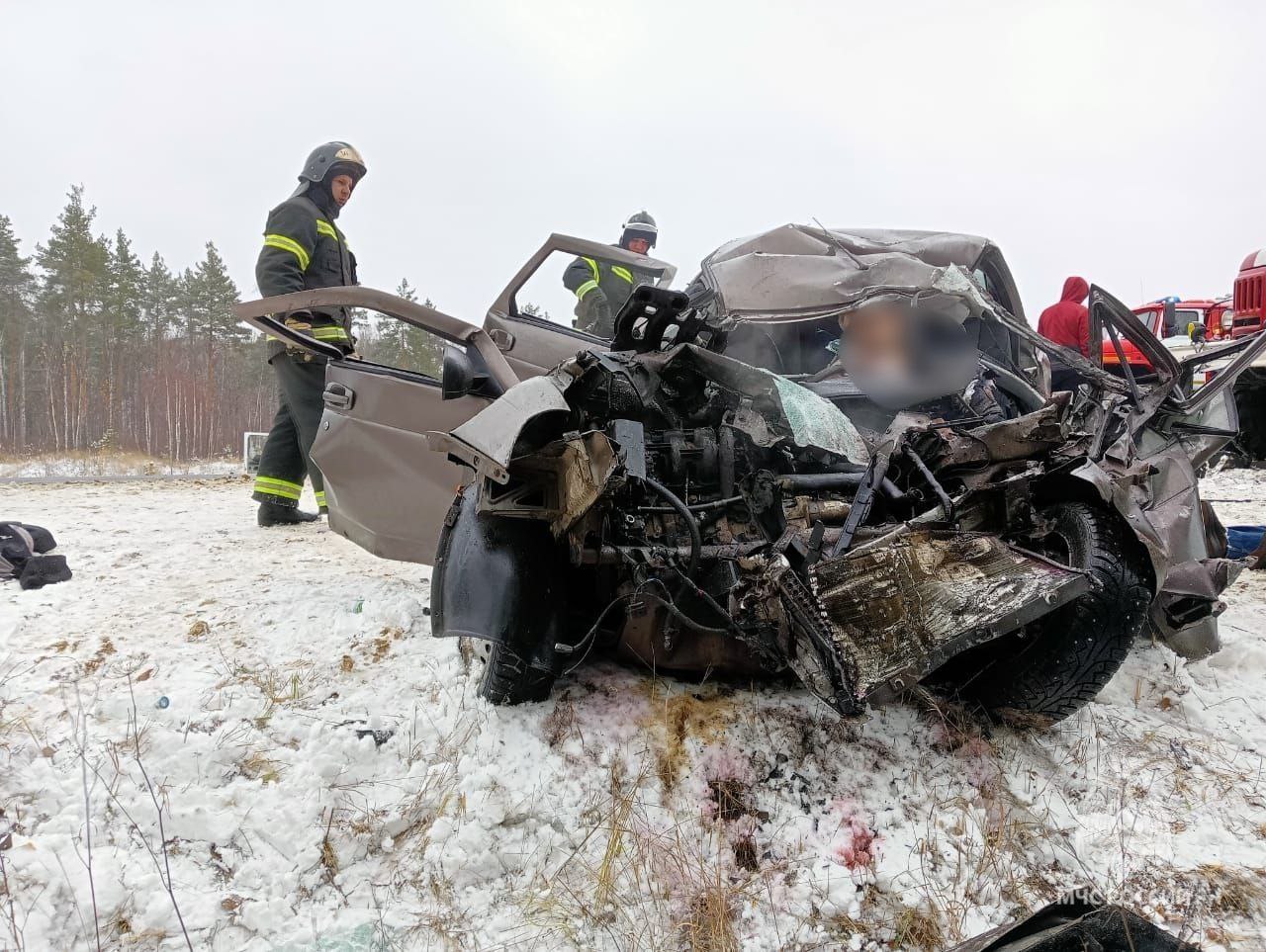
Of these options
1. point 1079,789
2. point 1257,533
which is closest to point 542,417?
point 1079,789

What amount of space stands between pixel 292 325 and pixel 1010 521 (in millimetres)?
3731

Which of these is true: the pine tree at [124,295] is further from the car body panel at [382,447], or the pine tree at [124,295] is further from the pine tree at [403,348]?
the car body panel at [382,447]

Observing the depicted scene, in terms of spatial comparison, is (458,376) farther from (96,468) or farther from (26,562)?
(96,468)

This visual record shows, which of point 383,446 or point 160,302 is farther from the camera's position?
point 160,302

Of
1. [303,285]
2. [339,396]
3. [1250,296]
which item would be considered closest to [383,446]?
[339,396]

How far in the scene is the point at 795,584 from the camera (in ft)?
6.26

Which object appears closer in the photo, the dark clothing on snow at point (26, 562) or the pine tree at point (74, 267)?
the dark clothing on snow at point (26, 562)

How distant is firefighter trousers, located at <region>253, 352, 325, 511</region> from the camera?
436cm

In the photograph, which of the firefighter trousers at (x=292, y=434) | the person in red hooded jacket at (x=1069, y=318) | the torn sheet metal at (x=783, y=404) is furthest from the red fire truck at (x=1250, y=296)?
the firefighter trousers at (x=292, y=434)

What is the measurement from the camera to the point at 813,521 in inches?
92.7

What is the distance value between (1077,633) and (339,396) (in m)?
3.30

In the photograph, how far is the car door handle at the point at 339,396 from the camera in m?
3.47

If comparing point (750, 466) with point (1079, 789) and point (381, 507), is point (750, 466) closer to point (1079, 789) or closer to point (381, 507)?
point (1079, 789)

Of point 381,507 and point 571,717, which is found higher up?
point 381,507
